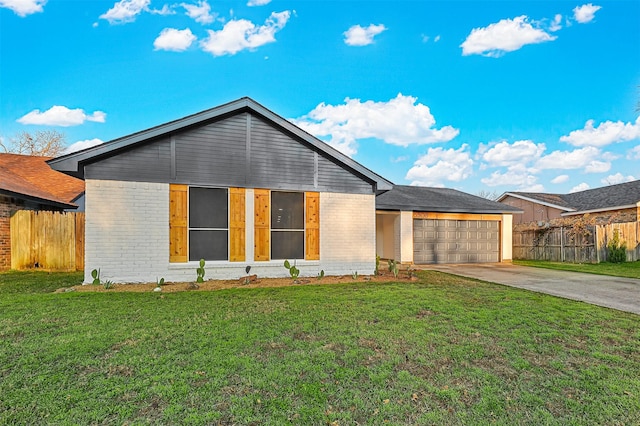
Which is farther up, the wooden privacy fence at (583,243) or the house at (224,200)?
the house at (224,200)

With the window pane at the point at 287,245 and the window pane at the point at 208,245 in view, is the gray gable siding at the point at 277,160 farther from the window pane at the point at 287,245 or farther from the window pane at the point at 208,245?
the window pane at the point at 208,245

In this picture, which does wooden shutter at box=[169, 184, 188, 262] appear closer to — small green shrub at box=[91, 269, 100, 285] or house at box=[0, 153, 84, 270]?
small green shrub at box=[91, 269, 100, 285]

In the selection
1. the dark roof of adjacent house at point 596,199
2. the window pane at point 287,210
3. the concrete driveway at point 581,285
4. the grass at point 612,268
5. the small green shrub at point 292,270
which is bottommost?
the grass at point 612,268

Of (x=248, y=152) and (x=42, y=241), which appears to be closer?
(x=248, y=152)

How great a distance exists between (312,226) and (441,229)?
7.81 metres

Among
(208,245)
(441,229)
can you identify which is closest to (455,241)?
(441,229)

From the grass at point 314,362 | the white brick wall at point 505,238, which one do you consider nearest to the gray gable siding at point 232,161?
the grass at point 314,362

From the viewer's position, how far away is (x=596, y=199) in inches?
826

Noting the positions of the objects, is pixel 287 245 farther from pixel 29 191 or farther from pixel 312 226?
pixel 29 191

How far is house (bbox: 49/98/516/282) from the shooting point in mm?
8203

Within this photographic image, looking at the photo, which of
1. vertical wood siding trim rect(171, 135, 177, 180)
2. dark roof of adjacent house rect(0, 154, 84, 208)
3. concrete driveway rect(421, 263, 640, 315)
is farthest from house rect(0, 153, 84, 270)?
concrete driveway rect(421, 263, 640, 315)

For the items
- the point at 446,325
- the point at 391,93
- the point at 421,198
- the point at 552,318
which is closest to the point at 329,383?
the point at 446,325

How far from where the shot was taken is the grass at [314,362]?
110 inches

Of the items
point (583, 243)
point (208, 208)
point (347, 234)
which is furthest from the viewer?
point (583, 243)
